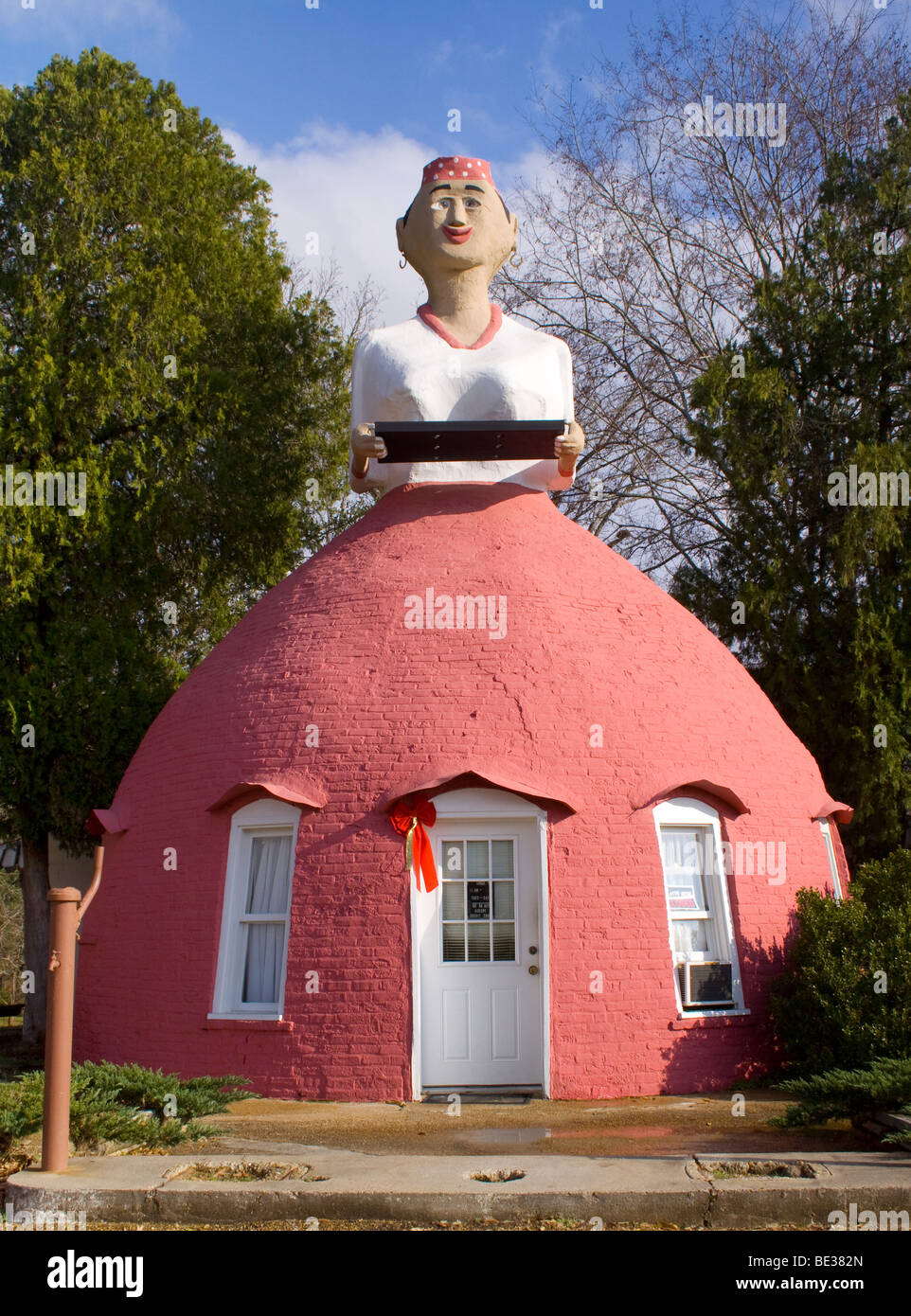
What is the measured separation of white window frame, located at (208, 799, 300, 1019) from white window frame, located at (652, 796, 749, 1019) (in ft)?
10.2

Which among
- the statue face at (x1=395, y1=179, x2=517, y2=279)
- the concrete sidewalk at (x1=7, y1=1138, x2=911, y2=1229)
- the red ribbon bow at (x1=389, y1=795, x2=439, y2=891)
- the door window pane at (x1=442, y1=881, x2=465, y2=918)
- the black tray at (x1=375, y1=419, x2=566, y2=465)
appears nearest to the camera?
the concrete sidewalk at (x1=7, y1=1138, x2=911, y2=1229)

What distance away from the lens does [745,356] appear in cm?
1698

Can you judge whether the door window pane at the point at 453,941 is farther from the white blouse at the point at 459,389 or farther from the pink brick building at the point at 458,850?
the white blouse at the point at 459,389

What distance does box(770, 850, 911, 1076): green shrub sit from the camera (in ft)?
29.3

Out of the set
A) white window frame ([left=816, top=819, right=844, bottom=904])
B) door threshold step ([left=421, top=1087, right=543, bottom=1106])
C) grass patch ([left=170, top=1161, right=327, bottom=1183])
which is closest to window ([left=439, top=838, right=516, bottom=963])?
→ door threshold step ([left=421, top=1087, right=543, bottom=1106])

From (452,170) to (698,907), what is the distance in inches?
303

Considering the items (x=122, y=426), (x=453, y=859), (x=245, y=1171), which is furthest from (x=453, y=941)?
(x=122, y=426)

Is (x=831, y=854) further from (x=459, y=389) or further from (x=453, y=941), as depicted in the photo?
(x=459, y=389)

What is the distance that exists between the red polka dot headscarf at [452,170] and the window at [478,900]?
6.87 meters

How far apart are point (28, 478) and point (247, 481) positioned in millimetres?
3432

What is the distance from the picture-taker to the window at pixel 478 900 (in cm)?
953

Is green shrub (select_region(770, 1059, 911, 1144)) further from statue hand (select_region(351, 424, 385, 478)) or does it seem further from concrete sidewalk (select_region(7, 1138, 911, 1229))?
statue hand (select_region(351, 424, 385, 478))

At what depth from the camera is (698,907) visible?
10094mm
